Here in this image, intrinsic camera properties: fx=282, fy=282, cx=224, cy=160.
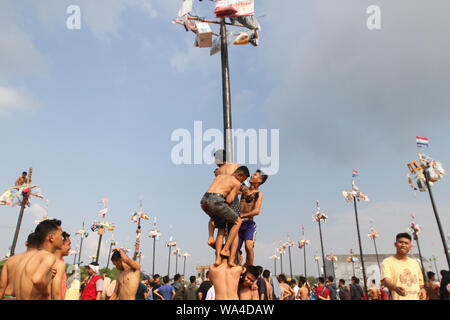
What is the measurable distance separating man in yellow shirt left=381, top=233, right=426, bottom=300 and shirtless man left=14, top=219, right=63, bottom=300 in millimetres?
4679

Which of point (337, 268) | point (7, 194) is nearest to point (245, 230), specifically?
point (7, 194)

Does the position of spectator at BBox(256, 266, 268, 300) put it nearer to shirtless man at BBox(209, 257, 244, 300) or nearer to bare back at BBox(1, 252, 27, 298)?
shirtless man at BBox(209, 257, 244, 300)

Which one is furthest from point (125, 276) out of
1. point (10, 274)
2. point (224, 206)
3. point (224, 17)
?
point (224, 17)

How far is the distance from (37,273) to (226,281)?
2589 mm

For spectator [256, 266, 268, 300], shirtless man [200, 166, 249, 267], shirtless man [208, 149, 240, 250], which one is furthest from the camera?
spectator [256, 266, 268, 300]

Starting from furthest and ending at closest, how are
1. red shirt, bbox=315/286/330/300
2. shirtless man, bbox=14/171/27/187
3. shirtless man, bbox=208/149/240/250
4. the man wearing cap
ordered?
shirtless man, bbox=14/171/27/187
red shirt, bbox=315/286/330/300
the man wearing cap
shirtless man, bbox=208/149/240/250

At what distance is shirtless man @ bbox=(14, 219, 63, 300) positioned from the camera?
3387 mm

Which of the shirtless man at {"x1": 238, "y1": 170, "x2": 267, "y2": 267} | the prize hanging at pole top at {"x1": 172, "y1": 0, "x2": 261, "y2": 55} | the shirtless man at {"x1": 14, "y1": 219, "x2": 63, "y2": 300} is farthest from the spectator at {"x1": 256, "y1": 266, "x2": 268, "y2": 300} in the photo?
the prize hanging at pole top at {"x1": 172, "y1": 0, "x2": 261, "y2": 55}

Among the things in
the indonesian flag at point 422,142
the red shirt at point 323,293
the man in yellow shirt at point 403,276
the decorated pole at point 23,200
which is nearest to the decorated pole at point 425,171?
the indonesian flag at point 422,142

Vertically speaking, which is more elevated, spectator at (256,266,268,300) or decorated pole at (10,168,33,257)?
decorated pole at (10,168,33,257)

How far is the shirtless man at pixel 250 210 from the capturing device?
17.7 ft

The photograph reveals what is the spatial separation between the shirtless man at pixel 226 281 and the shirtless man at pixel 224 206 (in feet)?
0.43
